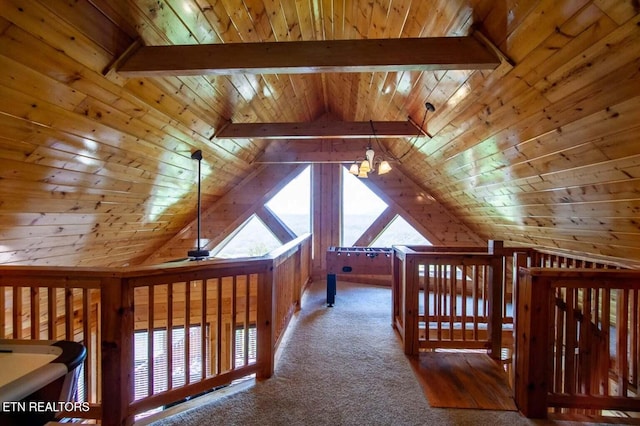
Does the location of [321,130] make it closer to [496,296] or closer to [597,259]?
[496,296]

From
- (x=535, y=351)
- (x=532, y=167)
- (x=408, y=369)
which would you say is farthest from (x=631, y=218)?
(x=408, y=369)

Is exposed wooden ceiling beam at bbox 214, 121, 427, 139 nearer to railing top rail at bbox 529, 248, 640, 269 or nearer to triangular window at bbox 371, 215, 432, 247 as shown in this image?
railing top rail at bbox 529, 248, 640, 269

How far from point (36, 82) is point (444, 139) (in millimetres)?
3294

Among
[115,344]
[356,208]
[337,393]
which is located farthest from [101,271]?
[356,208]

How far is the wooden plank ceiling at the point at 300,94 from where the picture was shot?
149cm

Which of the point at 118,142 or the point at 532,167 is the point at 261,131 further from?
the point at 532,167

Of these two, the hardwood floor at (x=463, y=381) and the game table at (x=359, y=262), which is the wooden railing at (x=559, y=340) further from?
the game table at (x=359, y=262)

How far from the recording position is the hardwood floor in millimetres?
2045

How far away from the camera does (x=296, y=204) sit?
5914 millimetres

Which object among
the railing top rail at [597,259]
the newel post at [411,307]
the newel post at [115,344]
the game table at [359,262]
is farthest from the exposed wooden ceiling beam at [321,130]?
the newel post at [115,344]

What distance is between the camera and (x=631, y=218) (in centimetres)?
224

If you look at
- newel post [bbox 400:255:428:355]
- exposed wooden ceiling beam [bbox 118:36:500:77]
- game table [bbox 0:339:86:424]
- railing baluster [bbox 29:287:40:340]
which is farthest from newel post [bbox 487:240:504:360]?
railing baluster [bbox 29:287:40:340]

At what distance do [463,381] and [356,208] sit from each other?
3800mm

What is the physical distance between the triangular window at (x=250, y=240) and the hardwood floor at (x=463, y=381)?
3.81m
